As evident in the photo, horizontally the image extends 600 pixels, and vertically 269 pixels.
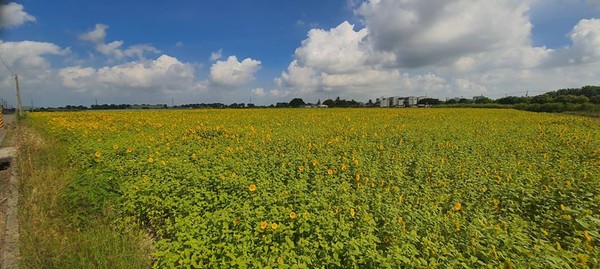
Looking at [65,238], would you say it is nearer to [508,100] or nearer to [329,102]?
[508,100]

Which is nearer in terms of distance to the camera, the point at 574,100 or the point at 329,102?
the point at 574,100

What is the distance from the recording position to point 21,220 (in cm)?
412

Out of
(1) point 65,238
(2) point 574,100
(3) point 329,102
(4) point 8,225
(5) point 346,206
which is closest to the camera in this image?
(5) point 346,206

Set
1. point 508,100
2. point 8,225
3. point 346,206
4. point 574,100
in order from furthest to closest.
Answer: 1. point 508,100
2. point 574,100
3. point 8,225
4. point 346,206

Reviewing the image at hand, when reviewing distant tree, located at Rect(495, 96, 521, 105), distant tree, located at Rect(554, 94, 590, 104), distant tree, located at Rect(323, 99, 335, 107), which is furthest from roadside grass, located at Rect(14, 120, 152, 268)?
distant tree, located at Rect(495, 96, 521, 105)

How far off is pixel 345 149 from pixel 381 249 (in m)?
3.83

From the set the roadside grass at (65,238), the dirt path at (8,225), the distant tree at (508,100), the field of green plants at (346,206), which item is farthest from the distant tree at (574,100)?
the dirt path at (8,225)

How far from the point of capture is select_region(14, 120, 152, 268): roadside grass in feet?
10.2

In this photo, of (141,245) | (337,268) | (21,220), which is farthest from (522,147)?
(21,220)

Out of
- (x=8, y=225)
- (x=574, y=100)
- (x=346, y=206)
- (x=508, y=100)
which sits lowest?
(x=8, y=225)

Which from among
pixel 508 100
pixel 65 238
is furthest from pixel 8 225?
pixel 508 100

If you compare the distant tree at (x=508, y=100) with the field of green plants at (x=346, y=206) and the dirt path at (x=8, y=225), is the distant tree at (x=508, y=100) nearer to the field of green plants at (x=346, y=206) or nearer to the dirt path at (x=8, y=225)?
the field of green plants at (x=346, y=206)

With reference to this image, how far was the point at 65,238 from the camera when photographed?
11.3ft

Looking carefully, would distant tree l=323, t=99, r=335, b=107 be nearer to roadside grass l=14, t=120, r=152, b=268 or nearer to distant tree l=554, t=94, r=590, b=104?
distant tree l=554, t=94, r=590, b=104
